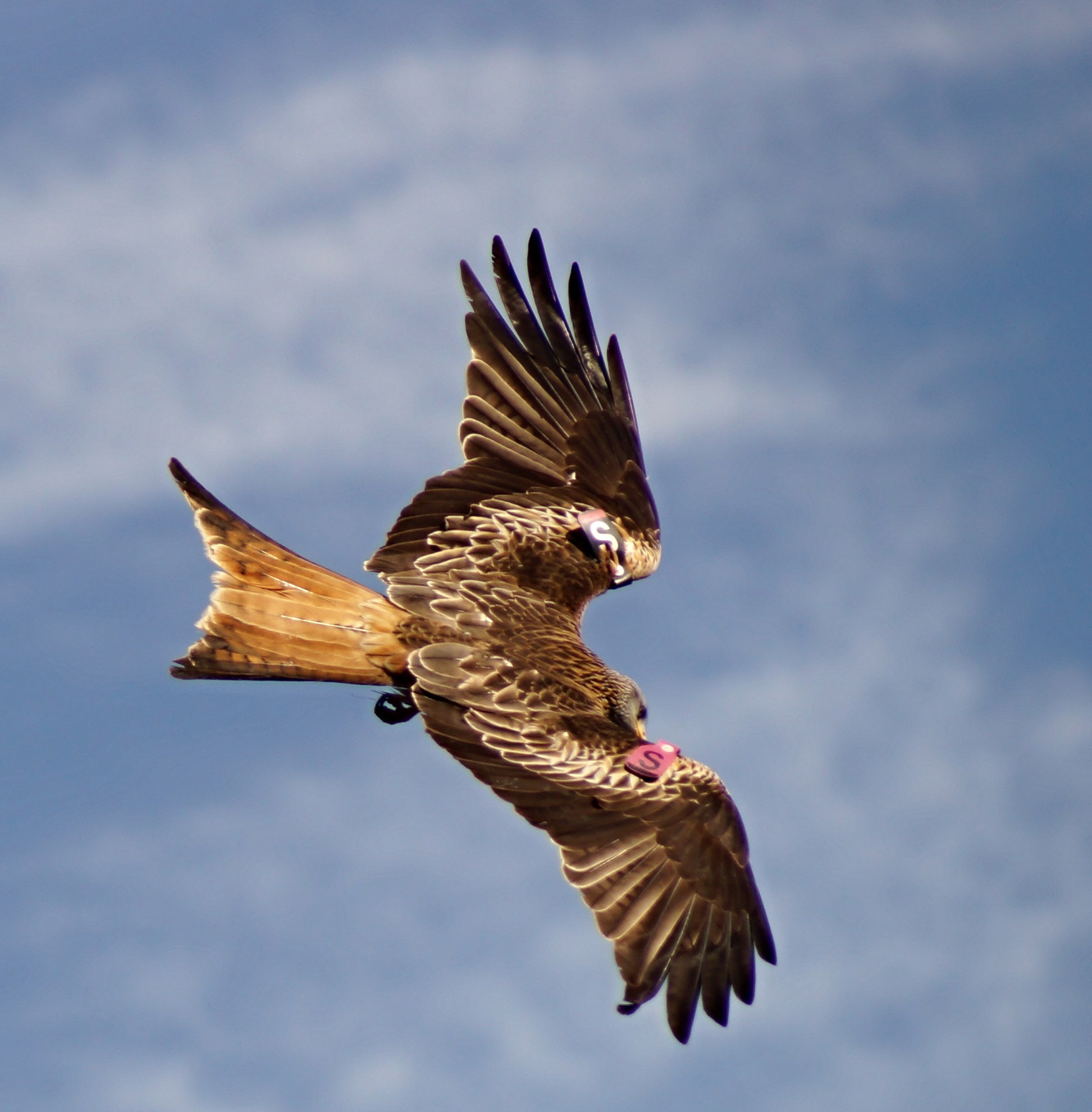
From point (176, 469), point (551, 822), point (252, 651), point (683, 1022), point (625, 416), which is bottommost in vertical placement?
point (683, 1022)

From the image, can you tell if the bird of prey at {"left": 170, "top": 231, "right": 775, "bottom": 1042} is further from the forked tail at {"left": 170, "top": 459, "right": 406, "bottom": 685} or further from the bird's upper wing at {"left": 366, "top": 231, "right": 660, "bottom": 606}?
the bird's upper wing at {"left": 366, "top": 231, "right": 660, "bottom": 606}

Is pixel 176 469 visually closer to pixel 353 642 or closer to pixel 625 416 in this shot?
pixel 353 642

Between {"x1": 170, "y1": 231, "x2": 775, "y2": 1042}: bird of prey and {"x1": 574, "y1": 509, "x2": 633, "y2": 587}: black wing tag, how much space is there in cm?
2

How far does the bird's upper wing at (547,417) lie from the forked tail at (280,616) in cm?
185

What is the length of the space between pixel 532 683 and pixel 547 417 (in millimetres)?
3189

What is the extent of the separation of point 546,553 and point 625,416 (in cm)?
195

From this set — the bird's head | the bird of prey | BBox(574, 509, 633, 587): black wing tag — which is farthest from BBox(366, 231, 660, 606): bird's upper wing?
the bird's head

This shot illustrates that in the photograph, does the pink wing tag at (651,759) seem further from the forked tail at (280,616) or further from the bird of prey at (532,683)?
the forked tail at (280,616)

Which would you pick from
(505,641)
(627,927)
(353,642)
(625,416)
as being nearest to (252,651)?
(353,642)

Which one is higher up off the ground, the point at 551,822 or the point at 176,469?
the point at 176,469

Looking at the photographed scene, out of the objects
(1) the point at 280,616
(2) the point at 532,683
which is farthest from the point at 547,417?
(1) the point at 280,616

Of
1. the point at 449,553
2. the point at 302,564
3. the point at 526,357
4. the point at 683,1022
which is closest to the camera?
the point at 683,1022

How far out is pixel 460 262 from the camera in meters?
16.2

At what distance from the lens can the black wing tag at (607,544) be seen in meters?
15.1
